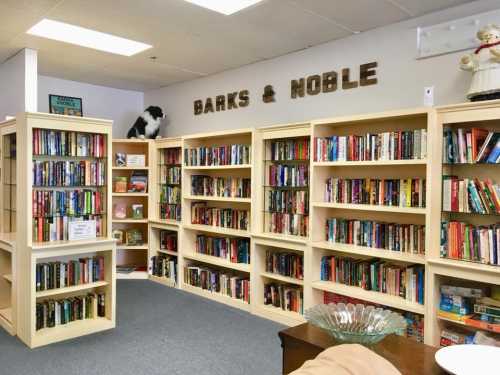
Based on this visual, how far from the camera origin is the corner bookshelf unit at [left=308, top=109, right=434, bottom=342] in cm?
328

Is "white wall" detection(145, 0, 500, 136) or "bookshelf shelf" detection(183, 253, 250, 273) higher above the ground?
"white wall" detection(145, 0, 500, 136)

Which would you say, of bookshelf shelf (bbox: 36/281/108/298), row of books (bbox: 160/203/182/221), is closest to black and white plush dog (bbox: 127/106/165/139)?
row of books (bbox: 160/203/182/221)

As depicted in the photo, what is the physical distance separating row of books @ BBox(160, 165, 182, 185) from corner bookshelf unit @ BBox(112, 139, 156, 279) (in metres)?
0.14

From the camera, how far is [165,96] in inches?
240

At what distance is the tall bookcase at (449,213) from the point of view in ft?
9.56

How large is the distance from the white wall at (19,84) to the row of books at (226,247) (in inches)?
94.1

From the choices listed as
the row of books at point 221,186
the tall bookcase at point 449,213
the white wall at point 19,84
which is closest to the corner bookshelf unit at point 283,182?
the row of books at point 221,186

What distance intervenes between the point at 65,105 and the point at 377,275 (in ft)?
14.8

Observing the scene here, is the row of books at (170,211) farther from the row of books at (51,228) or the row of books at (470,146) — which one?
the row of books at (470,146)

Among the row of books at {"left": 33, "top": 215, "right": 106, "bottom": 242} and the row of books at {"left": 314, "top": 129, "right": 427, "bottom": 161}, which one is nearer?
the row of books at {"left": 314, "top": 129, "right": 427, "bottom": 161}

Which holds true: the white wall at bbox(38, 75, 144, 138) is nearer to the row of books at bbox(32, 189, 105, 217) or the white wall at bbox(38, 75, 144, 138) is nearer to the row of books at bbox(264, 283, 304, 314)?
the row of books at bbox(32, 189, 105, 217)

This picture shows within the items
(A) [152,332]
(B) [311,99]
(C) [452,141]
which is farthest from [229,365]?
(B) [311,99]

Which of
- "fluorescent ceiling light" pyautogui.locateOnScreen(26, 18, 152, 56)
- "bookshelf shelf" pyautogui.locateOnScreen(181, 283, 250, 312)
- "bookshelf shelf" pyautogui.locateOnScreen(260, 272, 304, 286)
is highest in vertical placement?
"fluorescent ceiling light" pyautogui.locateOnScreen(26, 18, 152, 56)

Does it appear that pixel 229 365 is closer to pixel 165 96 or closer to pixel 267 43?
pixel 267 43
